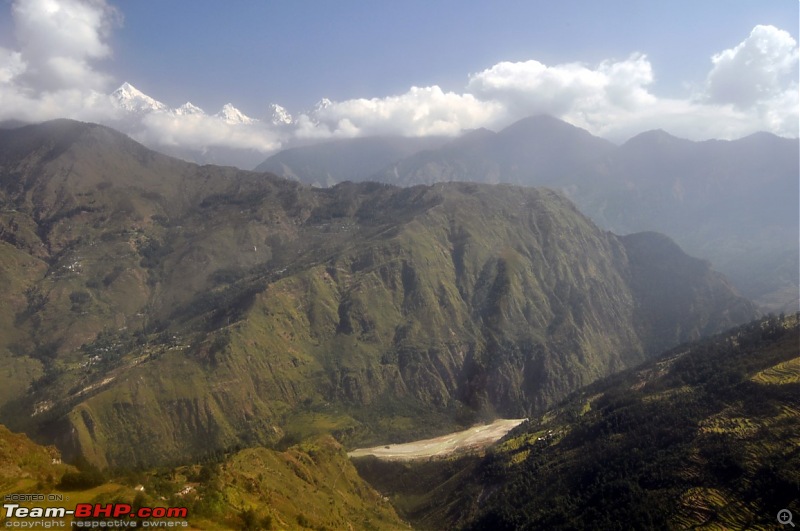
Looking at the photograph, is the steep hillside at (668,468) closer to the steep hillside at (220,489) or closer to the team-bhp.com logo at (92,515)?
the steep hillside at (220,489)

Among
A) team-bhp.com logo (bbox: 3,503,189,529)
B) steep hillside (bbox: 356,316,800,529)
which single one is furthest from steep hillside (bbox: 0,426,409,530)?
steep hillside (bbox: 356,316,800,529)

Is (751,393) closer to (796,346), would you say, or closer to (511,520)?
(796,346)

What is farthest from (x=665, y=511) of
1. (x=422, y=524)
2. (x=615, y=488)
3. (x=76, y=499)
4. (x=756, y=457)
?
(x=76, y=499)

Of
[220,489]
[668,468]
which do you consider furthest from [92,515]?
[668,468]

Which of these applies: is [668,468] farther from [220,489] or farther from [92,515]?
[92,515]

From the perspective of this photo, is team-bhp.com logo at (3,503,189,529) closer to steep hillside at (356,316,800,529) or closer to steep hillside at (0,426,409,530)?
steep hillside at (0,426,409,530)
